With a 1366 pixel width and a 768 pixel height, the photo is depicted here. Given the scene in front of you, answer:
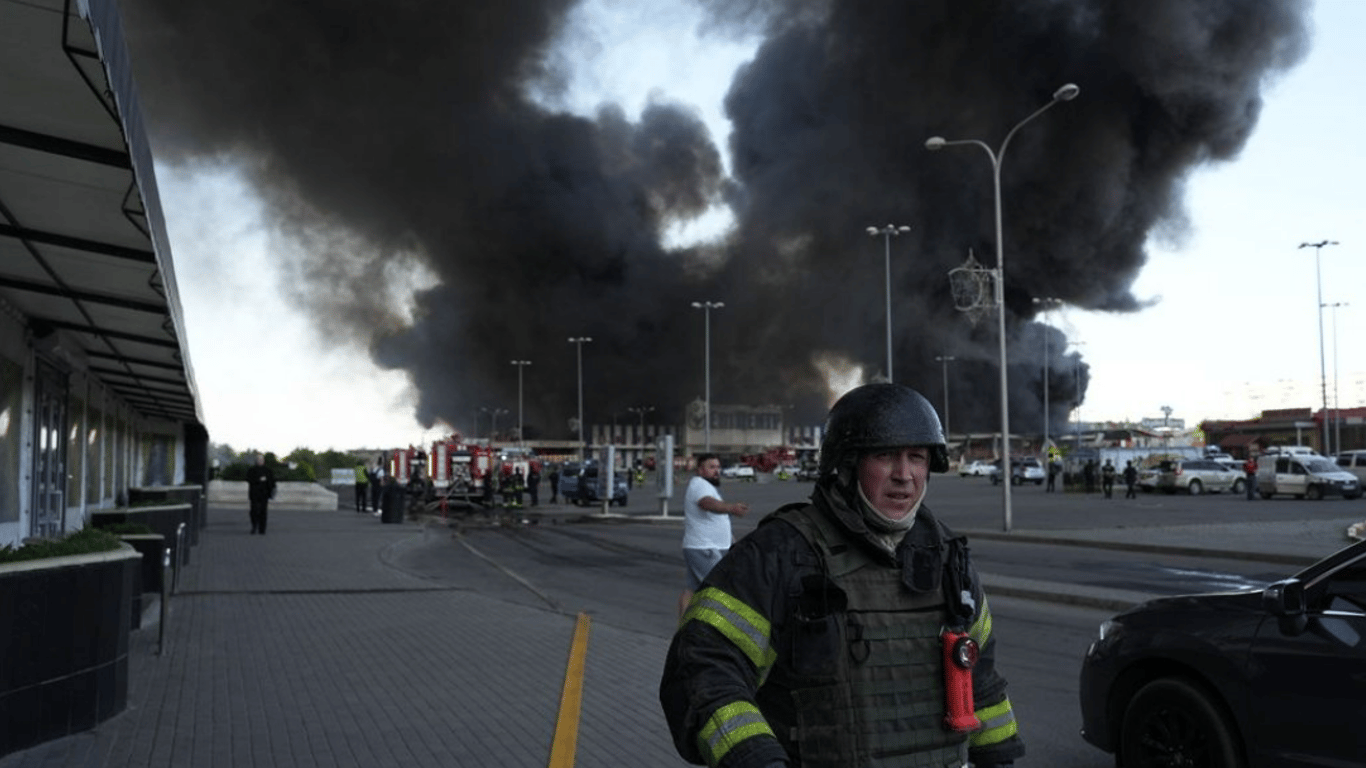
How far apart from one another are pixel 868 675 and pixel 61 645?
4941 millimetres

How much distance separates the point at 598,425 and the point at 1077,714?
123m

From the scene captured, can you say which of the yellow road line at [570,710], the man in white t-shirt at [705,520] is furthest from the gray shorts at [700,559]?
the yellow road line at [570,710]

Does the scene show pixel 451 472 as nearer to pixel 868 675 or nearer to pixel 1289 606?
pixel 1289 606

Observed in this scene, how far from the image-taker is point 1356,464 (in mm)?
39906

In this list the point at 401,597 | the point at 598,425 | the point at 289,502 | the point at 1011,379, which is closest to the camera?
the point at 401,597

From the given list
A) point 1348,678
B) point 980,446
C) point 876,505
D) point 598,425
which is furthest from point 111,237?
point 598,425

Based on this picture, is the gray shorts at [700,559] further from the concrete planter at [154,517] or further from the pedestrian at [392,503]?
the pedestrian at [392,503]

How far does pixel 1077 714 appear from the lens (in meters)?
6.59

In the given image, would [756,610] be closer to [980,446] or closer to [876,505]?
[876,505]

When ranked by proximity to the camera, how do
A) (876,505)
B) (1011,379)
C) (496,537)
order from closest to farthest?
(876,505), (496,537), (1011,379)

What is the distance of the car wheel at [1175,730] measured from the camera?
4.34 metres

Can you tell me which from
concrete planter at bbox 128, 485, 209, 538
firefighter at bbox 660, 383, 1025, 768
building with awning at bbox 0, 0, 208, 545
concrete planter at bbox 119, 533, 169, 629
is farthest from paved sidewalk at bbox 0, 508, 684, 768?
concrete planter at bbox 128, 485, 209, 538

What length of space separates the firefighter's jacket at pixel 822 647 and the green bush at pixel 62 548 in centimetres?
469

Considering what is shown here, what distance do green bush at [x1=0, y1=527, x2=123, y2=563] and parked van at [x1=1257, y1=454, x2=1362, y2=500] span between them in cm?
3630
